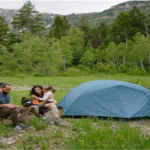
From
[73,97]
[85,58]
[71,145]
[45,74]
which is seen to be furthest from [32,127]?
[85,58]

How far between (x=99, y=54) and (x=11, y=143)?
40.3 m

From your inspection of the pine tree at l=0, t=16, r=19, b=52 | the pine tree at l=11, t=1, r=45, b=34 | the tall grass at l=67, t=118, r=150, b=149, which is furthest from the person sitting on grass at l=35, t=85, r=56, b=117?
the pine tree at l=11, t=1, r=45, b=34

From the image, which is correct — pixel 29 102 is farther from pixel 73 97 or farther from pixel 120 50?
pixel 120 50

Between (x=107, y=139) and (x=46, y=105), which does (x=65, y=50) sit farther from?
(x=107, y=139)

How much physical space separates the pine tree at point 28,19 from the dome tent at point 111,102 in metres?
40.3

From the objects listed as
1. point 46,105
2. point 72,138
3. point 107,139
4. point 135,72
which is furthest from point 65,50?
point 107,139

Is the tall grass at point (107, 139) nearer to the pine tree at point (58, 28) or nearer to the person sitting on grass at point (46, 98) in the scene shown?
the person sitting on grass at point (46, 98)

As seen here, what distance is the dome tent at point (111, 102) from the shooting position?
6893 millimetres

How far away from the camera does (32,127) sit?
18.5 feet

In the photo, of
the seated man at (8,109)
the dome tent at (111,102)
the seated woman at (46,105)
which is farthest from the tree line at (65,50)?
the seated man at (8,109)

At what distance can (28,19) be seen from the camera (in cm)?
4391

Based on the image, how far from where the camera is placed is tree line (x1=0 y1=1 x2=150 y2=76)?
106ft

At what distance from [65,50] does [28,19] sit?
41.6 feet

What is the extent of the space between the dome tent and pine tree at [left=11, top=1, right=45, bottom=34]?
40.3 m
